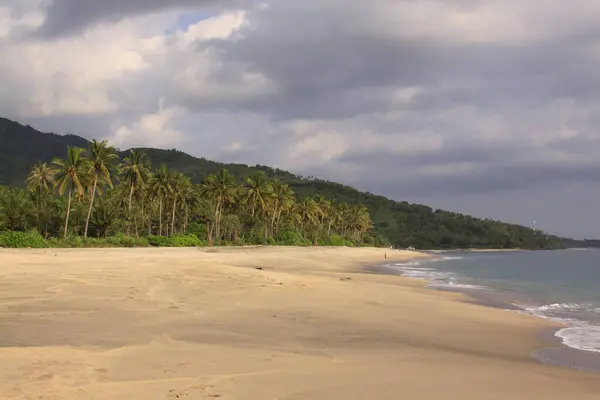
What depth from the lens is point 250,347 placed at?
9516mm

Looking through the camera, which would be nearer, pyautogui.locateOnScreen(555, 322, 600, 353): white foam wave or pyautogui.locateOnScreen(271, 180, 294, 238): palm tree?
pyautogui.locateOnScreen(555, 322, 600, 353): white foam wave

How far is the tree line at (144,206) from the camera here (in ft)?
177

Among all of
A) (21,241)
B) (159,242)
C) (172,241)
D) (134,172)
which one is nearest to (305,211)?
(134,172)

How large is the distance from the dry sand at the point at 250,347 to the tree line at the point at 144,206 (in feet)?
121

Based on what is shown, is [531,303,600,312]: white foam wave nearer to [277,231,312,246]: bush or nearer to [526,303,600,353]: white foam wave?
[526,303,600,353]: white foam wave

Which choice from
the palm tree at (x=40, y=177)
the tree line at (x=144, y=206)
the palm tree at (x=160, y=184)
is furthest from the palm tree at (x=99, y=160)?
the palm tree at (x=40, y=177)

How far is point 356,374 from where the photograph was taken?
798 centimetres

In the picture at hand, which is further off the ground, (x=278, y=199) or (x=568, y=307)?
(x=278, y=199)

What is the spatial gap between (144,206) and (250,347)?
246 feet

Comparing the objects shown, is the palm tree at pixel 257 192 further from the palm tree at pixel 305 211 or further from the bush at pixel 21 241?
the bush at pixel 21 241

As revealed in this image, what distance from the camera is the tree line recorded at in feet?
177

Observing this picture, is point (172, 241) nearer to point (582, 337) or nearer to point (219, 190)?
point (219, 190)

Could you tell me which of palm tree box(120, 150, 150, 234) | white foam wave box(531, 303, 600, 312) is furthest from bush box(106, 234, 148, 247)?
white foam wave box(531, 303, 600, 312)

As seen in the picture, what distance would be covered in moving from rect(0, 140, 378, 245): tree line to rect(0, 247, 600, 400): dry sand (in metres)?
36.9
